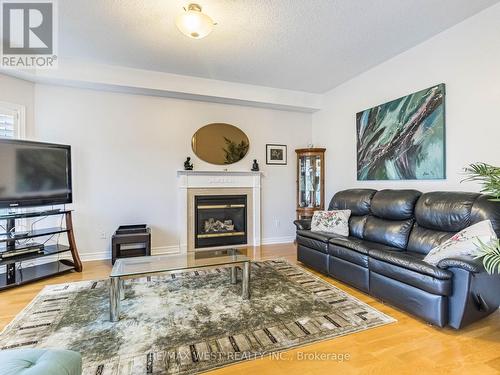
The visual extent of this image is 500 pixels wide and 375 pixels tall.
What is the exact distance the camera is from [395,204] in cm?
308

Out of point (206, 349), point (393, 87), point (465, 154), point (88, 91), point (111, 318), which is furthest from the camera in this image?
point (88, 91)

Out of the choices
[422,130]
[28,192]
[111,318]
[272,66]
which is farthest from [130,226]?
[422,130]

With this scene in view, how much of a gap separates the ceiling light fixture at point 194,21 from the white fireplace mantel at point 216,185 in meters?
2.31

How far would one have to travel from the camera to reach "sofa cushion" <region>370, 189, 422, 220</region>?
2978mm

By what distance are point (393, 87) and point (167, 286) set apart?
12.5 ft

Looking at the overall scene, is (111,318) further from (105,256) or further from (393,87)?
(393,87)

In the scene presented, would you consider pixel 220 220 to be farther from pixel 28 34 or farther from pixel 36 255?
pixel 28 34

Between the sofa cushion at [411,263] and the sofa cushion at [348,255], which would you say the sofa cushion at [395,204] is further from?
the sofa cushion at [348,255]

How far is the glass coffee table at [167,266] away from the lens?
219 centimetres

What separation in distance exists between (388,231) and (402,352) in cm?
150

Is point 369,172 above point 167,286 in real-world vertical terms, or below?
above

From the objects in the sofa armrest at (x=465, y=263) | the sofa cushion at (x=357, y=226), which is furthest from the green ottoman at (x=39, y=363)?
the sofa cushion at (x=357, y=226)

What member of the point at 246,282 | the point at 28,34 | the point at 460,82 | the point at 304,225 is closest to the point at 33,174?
the point at 28,34

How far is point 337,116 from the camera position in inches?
185
